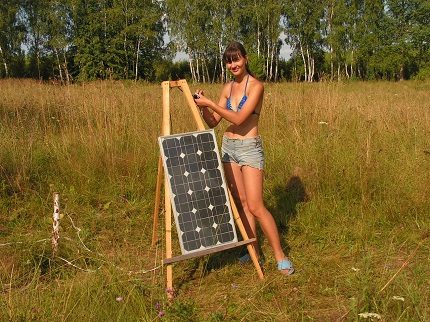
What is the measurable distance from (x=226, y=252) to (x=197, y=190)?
0.98 meters

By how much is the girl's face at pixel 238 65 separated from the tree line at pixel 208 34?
27271mm

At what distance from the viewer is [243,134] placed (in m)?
3.42

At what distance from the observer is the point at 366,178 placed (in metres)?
4.70

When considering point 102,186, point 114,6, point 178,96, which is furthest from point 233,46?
point 114,6

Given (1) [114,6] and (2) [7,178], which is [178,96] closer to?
(2) [7,178]

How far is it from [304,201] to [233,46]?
2148 mm

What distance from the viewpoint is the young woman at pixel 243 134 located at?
3271 mm

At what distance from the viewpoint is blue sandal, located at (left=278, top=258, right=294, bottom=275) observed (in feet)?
11.7

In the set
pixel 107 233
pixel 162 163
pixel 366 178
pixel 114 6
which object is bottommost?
pixel 107 233

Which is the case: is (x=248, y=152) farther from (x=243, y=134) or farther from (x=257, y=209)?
(x=257, y=209)

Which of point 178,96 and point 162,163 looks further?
point 178,96

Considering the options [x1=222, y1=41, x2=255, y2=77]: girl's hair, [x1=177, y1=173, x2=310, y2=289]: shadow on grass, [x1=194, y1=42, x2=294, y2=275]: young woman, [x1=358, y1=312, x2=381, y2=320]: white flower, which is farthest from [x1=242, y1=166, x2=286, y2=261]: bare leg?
[x1=358, y1=312, x2=381, y2=320]: white flower

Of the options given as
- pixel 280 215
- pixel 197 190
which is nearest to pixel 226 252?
pixel 280 215

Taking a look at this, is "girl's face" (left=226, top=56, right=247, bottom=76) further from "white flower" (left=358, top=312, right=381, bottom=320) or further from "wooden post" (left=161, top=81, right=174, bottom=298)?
"white flower" (left=358, top=312, right=381, bottom=320)
